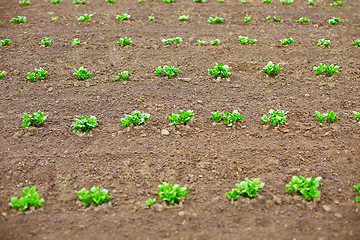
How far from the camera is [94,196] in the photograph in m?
4.13

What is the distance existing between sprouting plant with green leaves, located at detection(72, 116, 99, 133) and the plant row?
1363mm

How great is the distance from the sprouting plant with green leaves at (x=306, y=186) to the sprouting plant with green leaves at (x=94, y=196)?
8.38ft

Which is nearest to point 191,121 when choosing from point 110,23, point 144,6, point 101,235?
point 101,235

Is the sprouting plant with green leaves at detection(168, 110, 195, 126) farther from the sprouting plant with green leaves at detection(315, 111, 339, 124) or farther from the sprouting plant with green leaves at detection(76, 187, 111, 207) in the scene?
the sprouting plant with green leaves at detection(315, 111, 339, 124)

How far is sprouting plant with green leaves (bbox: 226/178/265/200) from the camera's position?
4.20m

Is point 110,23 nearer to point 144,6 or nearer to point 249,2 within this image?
point 144,6

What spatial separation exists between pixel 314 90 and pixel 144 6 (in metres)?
6.16

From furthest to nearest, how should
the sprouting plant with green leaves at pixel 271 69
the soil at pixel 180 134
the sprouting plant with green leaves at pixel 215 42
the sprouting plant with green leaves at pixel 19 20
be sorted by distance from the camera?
the sprouting plant with green leaves at pixel 19 20 < the sprouting plant with green leaves at pixel 215 42 < the sprouting plant with green leaves at pixel 271 69 < the soil at pixel 180 134

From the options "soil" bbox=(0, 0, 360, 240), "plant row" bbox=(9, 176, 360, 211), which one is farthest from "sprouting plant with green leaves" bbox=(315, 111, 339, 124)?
"plant row" bbox=(9, 176, 360, 211)

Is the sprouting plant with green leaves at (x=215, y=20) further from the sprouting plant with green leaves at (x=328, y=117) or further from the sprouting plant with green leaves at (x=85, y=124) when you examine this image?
the sprouting plant with green leaves at (x=85, y=124)

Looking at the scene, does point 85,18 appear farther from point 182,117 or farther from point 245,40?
point 182,117

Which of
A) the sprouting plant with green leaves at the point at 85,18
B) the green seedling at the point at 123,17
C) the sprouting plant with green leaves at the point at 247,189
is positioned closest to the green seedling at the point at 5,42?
the sprouting plant with green leaves at the point at 85,18

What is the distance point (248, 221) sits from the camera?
13.0 ft

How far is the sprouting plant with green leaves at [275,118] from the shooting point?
212 inches
